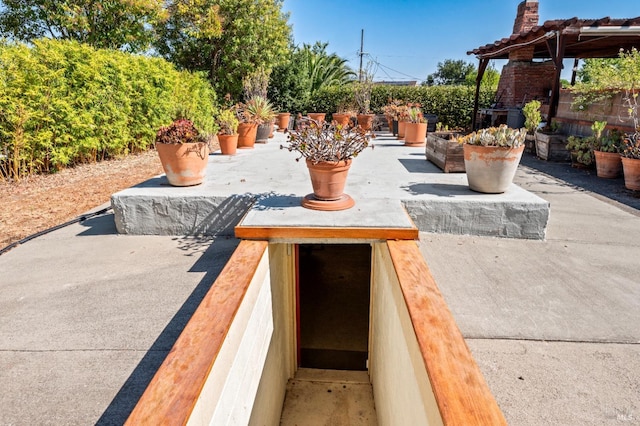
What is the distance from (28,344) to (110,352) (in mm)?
515

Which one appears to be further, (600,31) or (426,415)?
(600,31)

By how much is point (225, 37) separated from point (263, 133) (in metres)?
5.83

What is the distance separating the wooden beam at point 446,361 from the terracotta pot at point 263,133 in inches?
222

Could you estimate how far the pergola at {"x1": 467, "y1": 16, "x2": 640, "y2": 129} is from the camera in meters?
7.61

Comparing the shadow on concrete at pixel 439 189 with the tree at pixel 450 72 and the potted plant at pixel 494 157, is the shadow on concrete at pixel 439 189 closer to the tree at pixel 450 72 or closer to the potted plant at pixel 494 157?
the potted plant at pixel 494 157

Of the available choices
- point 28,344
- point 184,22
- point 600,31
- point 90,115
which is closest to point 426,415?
point 28,344

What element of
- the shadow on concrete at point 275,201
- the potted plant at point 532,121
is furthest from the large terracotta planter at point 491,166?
the potted plant at point 532,121

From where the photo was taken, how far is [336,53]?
17.1m

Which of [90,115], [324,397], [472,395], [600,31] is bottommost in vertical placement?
[324,397]

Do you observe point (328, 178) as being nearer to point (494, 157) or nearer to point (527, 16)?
point (494, 157)

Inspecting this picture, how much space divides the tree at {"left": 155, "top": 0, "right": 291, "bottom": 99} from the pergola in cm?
632

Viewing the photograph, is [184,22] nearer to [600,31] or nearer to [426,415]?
[600,31]

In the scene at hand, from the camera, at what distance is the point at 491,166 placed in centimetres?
326

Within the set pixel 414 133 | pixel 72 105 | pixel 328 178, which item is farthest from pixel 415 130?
pixel 72 105
